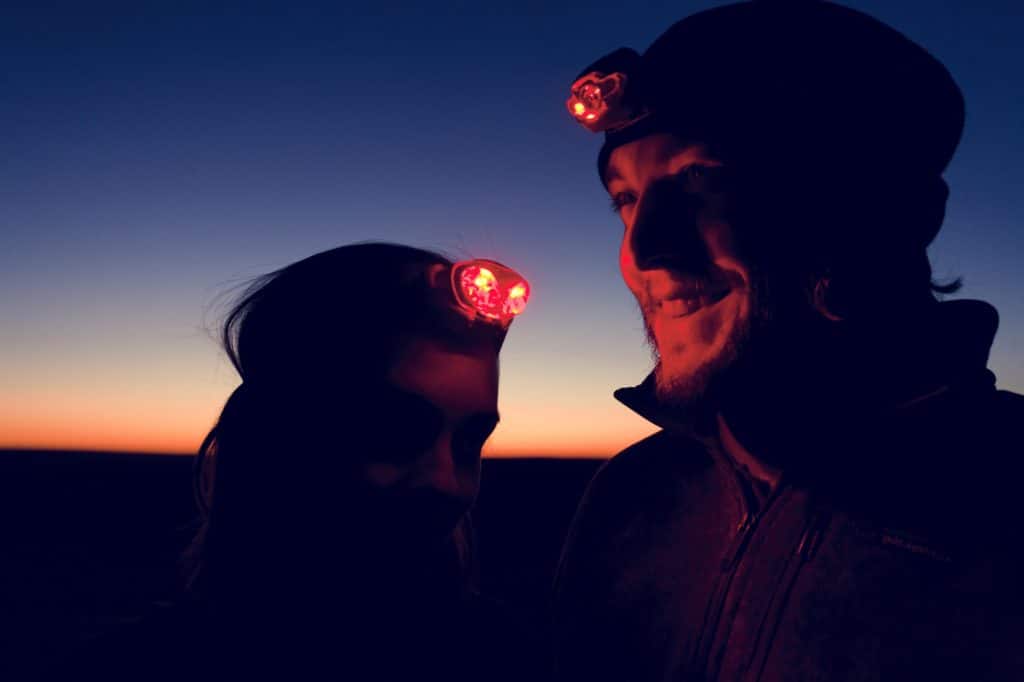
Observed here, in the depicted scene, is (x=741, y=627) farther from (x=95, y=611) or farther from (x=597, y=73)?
(x=95, y=611)

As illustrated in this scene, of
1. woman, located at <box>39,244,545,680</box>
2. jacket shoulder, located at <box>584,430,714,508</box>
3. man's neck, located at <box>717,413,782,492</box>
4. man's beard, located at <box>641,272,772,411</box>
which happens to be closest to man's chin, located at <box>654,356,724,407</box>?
man's beard, located at <box>641,272,772,411</box>

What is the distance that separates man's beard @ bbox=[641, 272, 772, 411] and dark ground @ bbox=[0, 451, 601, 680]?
1.45 m

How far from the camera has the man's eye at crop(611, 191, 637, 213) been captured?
297 centimetres

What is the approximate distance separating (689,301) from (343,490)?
153cm

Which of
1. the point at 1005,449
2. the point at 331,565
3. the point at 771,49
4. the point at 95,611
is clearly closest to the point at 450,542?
the point at 331,565

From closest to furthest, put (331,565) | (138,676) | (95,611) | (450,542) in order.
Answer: (138,676) → (331,565) → (450,542) → (95,611)

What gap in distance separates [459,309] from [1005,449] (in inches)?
74.8

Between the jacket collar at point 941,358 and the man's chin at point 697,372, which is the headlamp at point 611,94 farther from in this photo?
the jacket collar at point 941,358

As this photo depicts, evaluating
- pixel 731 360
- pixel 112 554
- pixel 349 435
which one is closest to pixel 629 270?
pixel 731 360

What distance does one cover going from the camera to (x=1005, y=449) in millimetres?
2039

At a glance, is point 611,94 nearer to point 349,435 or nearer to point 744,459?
point 744,459

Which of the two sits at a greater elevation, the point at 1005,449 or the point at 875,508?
the point at 1005,449

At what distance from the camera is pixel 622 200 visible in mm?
3045

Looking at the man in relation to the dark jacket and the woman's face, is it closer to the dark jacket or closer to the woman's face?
the dark jacket
